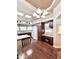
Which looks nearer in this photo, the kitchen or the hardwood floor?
the hardwood floor

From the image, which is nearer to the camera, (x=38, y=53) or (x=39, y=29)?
(x=38, y=53)

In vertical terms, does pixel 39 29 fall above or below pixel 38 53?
above

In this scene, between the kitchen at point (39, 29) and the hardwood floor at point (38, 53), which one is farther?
the kitchen at point (39, 29)
